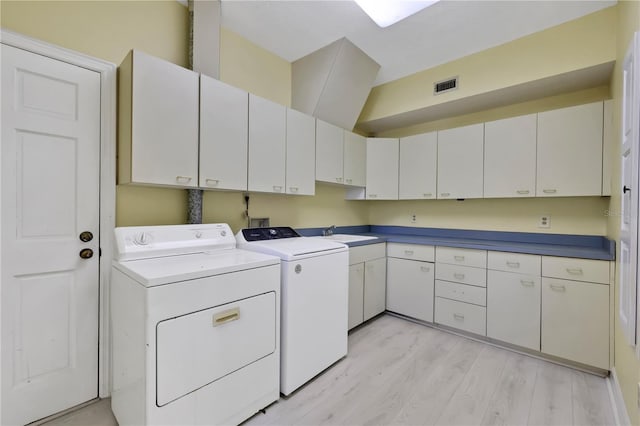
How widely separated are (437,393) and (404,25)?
279cm

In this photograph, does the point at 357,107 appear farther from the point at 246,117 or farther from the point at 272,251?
the point at 272,251

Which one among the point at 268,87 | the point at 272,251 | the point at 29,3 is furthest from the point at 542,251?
the point at 29,3

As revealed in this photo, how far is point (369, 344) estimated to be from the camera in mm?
2482

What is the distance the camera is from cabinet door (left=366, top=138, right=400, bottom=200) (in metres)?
3.36

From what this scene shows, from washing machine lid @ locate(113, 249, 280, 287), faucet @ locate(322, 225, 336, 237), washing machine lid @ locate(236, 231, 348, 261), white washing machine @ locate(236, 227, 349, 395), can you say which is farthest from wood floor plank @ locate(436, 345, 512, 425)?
faucet @ locate(322, 225, 336, 237)

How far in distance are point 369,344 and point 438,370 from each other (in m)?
0.60

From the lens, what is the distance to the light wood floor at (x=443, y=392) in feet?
5.28

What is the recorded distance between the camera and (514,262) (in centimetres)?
238

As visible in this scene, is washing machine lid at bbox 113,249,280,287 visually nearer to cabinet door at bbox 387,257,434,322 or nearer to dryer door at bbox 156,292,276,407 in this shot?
dryer door at bbox 156,292,276,407

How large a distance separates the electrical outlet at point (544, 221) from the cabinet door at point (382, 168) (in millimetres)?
1432

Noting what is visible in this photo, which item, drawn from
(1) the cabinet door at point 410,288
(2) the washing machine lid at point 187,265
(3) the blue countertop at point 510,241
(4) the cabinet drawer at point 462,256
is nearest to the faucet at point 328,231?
(3) the blue countertop at point 510,241

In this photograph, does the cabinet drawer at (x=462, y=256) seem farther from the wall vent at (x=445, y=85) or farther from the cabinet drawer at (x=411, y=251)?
the wall vent at (x=445, y=85)

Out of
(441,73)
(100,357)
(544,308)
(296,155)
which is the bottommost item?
(100,357)

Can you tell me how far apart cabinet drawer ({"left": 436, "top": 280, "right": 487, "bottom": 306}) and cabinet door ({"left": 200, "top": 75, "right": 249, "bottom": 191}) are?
2.14 meters
